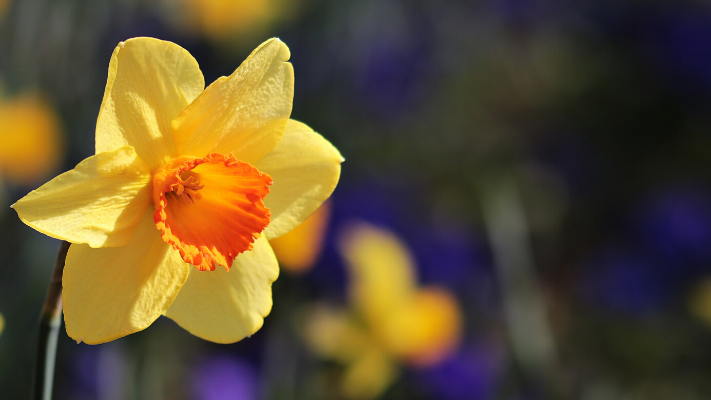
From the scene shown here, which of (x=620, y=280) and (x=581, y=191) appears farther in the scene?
(x=581, y=191)

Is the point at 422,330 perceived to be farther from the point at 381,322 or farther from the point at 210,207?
the point at 210,207

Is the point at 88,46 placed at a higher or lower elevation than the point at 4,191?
higher

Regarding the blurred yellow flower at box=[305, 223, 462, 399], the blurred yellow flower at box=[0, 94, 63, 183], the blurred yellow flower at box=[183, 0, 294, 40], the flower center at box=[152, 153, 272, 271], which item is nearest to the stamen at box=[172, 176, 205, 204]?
the flower center at box=[152, 153, 272, 271]

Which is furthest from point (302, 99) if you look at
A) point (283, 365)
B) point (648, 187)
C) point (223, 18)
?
point (648, 187)

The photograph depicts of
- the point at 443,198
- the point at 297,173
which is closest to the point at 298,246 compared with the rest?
the point at 297,173

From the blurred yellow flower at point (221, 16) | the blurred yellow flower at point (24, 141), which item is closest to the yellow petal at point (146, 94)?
the blurred yellow flower at point (24, 141)

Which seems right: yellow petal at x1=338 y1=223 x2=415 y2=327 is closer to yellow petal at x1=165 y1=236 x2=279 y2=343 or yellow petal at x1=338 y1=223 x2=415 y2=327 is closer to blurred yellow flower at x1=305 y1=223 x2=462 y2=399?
blurred yellow flower at x1=305 y1=223 x2=462 y2=399

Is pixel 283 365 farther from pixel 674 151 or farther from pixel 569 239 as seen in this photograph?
pixel 674 151
